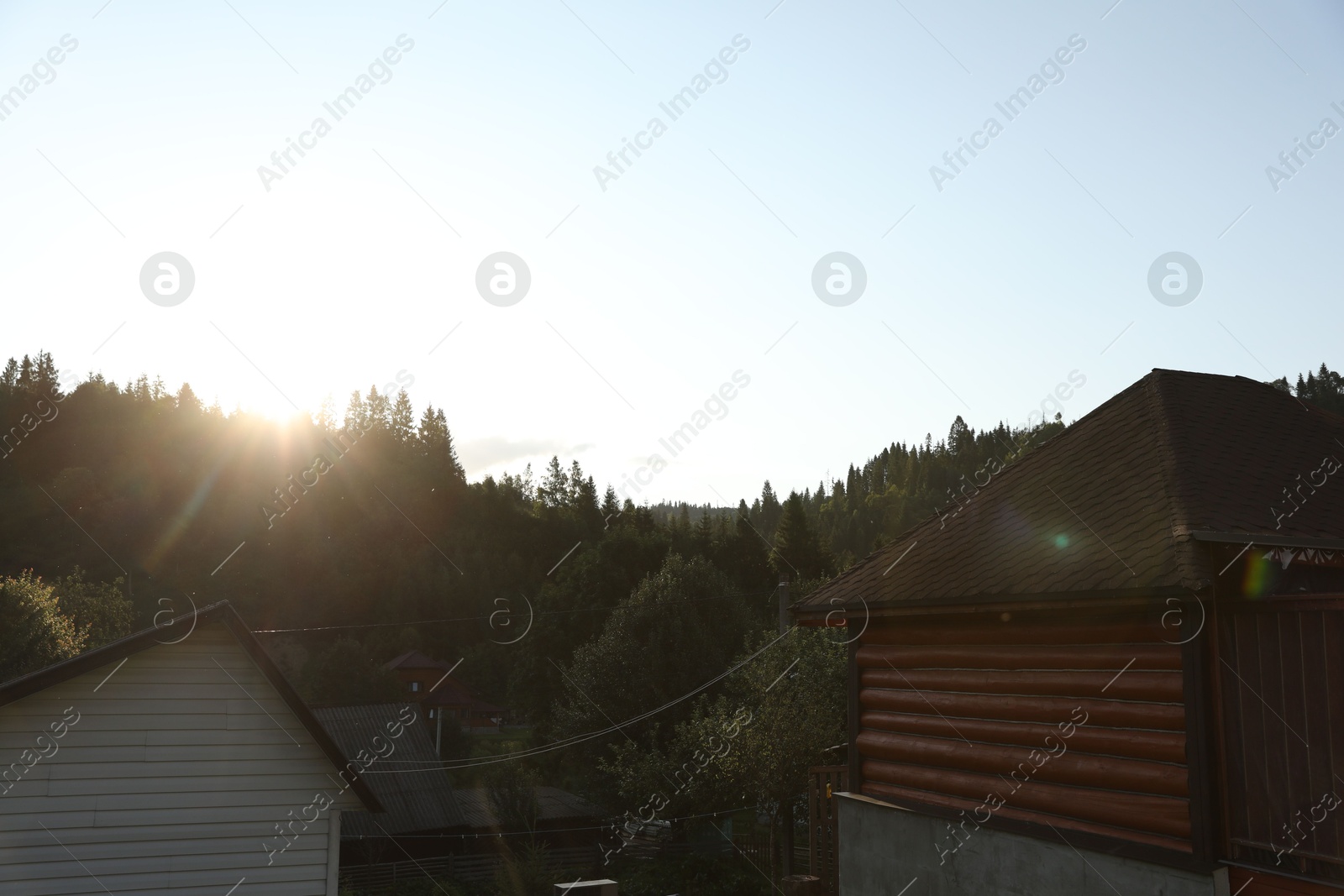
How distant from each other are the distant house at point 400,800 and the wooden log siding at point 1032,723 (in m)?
21.9

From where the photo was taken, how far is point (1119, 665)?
833 centimetres

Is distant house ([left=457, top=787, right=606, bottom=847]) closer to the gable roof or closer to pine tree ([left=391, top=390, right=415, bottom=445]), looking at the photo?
the gable roof

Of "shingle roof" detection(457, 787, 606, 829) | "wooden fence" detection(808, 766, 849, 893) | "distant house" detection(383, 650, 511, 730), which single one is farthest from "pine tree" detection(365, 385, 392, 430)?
"wooden fence" detection(808, 766, 849, 893)

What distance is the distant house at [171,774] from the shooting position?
947cm

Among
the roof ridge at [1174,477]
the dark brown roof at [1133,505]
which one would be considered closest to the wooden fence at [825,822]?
the dark brown roof at [1133,505]

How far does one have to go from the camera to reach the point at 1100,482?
10.2 meters

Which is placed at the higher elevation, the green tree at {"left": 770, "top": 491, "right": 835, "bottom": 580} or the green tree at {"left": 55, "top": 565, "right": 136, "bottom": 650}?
the green tree at {"left": 770, "top": 491, "right": 835, "bottom": 580}

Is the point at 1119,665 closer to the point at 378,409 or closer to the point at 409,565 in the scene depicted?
the point at 409,565

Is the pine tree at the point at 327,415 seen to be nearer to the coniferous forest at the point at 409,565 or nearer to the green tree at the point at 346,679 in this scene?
the coniferous forest at the point at 409,565

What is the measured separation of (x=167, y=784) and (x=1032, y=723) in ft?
30.5

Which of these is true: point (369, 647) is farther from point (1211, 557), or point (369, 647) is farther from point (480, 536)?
point (1211, 557)

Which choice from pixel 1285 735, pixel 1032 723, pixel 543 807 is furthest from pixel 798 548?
pixel 1285 735

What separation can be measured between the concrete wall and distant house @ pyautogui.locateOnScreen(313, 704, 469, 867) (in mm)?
20975

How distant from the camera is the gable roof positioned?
9508 millimetres
